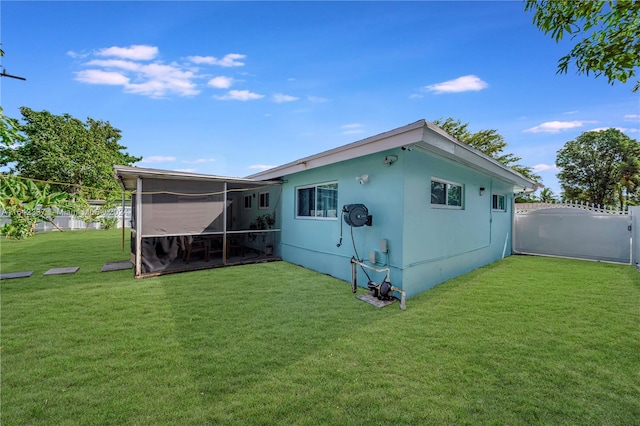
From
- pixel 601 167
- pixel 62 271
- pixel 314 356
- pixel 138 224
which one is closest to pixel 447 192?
pixel 314 356

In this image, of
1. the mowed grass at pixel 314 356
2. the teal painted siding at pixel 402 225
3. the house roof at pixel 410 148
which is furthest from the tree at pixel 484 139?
the mowed grass at pixel 314 356

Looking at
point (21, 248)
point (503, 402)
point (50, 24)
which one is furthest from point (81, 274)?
point (503, 402)

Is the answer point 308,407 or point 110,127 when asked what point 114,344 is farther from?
point 110,127

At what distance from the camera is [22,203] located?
1.62m

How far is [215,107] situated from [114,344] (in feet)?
31.4

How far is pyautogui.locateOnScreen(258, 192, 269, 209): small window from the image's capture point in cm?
917

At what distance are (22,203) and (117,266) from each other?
675cm

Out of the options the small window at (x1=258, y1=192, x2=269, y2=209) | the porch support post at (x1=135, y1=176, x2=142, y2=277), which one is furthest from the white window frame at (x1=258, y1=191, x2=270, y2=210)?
the porch support post at (x1=135, y1=176, x2=142, y2=277)

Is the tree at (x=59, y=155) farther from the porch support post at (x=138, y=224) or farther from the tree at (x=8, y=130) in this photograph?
the tree at (x=8, y=130)

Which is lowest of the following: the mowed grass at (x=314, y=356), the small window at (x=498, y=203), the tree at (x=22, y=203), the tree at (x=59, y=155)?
the mowed grass at (x=314, y=356)

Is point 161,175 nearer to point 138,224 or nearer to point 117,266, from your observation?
point 138,224

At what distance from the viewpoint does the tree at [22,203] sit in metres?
1.53

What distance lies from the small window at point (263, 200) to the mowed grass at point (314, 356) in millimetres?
4378

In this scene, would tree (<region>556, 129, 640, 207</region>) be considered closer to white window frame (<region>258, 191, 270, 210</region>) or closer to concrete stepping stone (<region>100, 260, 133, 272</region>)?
white window frame (<region>258, 191, 270, 210</region>)
